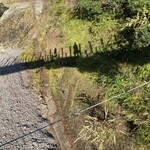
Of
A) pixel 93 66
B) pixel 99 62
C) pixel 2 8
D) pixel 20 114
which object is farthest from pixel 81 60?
pixel 2 8

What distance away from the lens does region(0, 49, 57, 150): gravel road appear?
51.5 feet

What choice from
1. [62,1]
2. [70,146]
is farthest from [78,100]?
[62,1]

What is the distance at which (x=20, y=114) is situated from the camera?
1761cm

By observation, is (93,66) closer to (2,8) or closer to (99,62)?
(99,62)

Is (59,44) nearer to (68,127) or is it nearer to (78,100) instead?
(78,100)

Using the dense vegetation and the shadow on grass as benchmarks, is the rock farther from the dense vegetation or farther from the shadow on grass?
the shadow on grass

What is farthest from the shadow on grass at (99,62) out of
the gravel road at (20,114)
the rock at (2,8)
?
the rock at (2,8)

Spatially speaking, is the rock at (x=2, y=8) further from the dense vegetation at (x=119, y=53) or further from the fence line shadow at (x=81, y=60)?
the dense vegetation at (x=119, y=53)

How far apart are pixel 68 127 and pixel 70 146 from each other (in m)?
1.22

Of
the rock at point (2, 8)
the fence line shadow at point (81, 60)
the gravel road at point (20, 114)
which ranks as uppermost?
the rock at point (2, 8)

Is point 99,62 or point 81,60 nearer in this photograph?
point 99,62

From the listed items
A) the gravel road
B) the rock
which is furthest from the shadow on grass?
the rock

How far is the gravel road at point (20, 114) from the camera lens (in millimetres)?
15695

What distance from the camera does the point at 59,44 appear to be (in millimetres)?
22297
